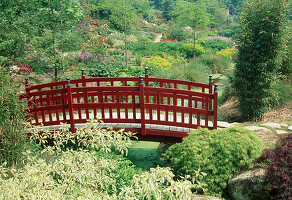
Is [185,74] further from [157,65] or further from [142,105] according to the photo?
[142,105]

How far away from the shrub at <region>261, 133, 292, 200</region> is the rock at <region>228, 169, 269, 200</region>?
0.15 m

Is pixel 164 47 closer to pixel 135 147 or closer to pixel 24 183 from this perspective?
pixel 135 147

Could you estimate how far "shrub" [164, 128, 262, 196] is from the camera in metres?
5.27

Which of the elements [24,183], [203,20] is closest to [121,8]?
[203,20]

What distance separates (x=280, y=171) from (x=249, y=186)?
648 millimetres

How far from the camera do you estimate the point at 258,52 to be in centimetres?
841

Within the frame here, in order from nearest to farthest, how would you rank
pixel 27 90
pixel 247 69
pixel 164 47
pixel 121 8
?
1. pixel 27 90
2. pixel 247 69
3. pixel 121 8
4. pixel 164 47

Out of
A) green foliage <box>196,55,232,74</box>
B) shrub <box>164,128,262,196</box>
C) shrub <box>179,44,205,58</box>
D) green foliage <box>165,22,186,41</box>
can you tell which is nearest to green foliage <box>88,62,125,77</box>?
green foliage <box>196,55,232,74</box>

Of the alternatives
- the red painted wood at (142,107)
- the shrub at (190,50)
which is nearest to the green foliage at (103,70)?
the red painted wood at (142,107)

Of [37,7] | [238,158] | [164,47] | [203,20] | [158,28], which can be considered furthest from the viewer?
[158,28]

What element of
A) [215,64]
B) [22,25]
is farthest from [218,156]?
[215,64]

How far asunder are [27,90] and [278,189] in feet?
19.6

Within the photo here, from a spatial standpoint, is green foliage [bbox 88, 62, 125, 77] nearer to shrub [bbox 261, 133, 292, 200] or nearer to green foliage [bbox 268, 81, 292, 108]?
green foliage [bbox 268, 81, 292, 108]

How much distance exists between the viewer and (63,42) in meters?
11.1
